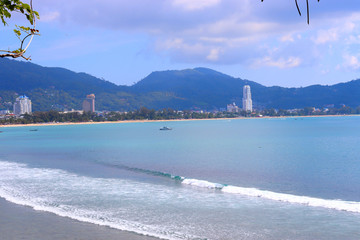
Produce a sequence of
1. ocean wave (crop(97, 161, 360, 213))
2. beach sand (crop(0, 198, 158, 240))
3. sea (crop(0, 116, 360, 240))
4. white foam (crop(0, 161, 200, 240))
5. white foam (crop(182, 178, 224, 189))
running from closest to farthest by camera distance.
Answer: beach sand (crop(0, 198, 158, 240)) → sea (crop(0, 116, 360, 240)) → white foam (crop(0, 161, 200, 240)) → ocean wave (crop(97, 161, 360, 213)) → white foam (crop(182, 178, 224, 189))

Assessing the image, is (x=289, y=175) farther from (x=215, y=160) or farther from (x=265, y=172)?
(x=215, y=160)

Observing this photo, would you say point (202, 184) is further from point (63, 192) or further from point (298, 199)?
point (63, 192)

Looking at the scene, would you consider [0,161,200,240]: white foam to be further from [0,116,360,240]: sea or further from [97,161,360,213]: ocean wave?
Result: [97,161,360,213]: ocean wave

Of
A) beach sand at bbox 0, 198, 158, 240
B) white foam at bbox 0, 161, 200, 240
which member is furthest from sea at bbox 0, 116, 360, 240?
beach sand at bbox 0, 198, 158, 240

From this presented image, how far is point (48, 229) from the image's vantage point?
12.5 meters

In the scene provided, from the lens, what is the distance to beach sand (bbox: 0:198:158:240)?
11.7m

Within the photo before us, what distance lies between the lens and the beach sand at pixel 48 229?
38.2ft

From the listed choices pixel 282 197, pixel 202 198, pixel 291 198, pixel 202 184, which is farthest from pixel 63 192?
pixel 291 198

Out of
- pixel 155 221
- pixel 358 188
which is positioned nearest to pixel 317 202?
pixel 358 188

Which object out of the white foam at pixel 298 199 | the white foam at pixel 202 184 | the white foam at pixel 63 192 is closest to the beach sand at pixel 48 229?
the white foam at pixel 63 192

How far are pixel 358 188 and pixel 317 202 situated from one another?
495 cm

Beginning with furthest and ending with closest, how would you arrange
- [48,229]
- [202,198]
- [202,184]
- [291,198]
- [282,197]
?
[202,184] < [202,198] < [282,197] < [291,198] < [48,229]

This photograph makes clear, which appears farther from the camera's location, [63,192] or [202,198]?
[63,192]

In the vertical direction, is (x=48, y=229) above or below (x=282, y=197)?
above
